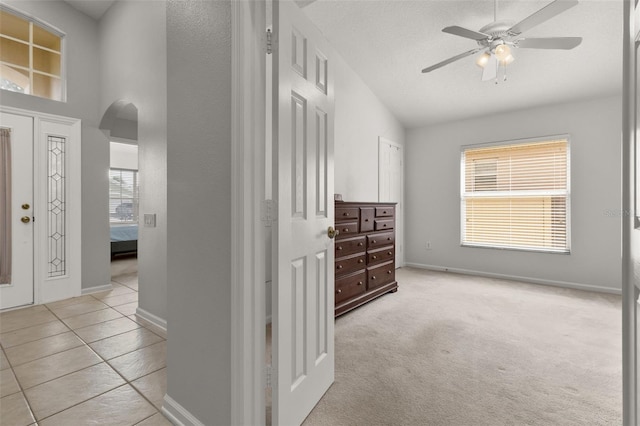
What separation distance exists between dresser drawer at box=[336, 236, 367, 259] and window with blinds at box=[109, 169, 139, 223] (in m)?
6.66

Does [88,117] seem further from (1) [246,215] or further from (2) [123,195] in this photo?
(2) [123,195]

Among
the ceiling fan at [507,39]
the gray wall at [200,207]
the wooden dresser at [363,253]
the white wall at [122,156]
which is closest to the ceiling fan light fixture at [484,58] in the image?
the ceiling fan at [507,39]

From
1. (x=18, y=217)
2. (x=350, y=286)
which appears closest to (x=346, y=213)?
(x=350, y=286)

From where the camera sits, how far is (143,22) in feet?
10.1

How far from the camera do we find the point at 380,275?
12.1 feet

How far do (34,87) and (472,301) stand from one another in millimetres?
5637

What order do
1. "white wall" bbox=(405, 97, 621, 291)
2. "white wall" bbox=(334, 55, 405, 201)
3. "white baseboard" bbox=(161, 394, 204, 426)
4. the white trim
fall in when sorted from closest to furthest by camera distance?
the white trim < "white baseboard" bbox=(161, 394, 204, 426) < "white wall" bbox=(405, 97, 621, 291) < "white wall" bbox=(334, 55, 405, 201)

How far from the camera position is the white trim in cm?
125

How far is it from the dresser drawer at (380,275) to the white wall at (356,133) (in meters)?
1.10

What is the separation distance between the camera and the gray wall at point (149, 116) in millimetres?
2768

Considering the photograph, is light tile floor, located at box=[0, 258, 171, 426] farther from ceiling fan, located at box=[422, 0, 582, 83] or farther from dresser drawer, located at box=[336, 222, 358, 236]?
ceiling fan, located at box=[422, 0, 582, 83]

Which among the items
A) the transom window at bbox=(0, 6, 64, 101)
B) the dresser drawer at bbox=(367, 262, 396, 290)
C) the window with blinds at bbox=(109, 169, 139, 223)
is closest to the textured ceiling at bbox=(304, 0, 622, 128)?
the dresser drawer at bbox=(367, 262, 396, 290)

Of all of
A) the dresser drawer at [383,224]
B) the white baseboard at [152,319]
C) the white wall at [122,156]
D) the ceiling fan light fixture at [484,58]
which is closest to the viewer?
the ceiling fan light fixture at [484,58]

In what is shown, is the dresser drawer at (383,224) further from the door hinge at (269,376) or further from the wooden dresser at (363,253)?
the door hinge at (269,376)
